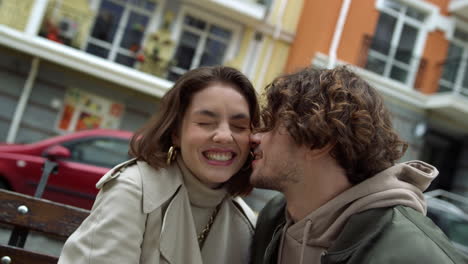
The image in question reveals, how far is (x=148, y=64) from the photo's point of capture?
12.6m

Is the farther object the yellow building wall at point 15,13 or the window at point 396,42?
the window at point 396,42

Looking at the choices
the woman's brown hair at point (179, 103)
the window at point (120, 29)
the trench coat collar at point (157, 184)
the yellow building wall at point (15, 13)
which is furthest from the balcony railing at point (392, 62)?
the trench coat collar at point (157, 184)

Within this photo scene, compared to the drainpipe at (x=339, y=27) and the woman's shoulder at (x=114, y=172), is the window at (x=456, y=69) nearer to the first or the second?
the drainpipe at (x=339, y=27)

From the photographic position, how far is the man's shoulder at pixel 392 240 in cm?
157

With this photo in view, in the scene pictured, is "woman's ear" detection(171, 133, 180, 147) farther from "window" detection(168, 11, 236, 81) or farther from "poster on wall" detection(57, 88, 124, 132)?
"window" detection(168, 11, 236, 81)

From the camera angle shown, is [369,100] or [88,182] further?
[88,182]

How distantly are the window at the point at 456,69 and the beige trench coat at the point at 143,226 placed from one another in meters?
13.2

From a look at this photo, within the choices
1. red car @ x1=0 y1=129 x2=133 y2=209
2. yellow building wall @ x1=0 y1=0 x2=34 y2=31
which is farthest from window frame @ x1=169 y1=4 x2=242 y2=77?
red car @ x1=0 y1=129 x2=133 y2=209

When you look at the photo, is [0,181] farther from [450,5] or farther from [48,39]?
[450,5]

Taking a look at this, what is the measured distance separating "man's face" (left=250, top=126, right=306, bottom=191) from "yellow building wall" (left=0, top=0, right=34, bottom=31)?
37.7 ft

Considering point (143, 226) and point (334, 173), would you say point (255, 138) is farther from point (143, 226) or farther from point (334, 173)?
Result: point (143, 226)

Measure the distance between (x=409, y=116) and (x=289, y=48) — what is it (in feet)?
13.4

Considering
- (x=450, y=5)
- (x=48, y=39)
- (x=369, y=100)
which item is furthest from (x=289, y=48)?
(x=369, y=100)

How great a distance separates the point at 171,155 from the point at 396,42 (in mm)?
13015
